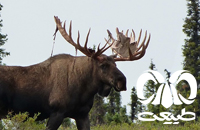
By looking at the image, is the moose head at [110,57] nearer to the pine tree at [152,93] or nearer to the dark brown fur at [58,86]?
the dark brown fur at [58,86]

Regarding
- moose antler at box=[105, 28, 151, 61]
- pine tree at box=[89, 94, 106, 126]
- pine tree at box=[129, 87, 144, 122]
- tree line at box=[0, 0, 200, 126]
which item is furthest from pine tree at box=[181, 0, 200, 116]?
moose antler at box=[105, 28, 151, 61]

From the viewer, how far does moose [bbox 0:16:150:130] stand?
37.8ft

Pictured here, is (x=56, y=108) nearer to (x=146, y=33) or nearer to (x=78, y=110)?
(x=78, y=110)

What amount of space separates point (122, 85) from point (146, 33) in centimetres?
232

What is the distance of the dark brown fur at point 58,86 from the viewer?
1152 cm

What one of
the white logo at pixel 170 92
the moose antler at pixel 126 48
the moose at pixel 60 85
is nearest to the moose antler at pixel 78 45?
the moose at pixel 60 85

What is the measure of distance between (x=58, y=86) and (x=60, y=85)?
4 cm

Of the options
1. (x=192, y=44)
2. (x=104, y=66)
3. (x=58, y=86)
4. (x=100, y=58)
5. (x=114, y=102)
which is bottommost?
(x=114, y=102)

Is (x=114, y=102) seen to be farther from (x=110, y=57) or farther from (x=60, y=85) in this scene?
(x=60, y=85)

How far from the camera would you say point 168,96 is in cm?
4506

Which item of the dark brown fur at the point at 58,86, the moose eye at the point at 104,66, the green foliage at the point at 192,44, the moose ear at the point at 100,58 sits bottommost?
the dark brown fur at the point at 58,86

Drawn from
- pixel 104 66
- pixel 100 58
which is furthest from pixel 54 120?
pixel 100 58

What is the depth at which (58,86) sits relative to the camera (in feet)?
38.2

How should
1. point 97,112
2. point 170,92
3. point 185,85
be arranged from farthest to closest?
point 185,85
point 170,92
point 97,112
